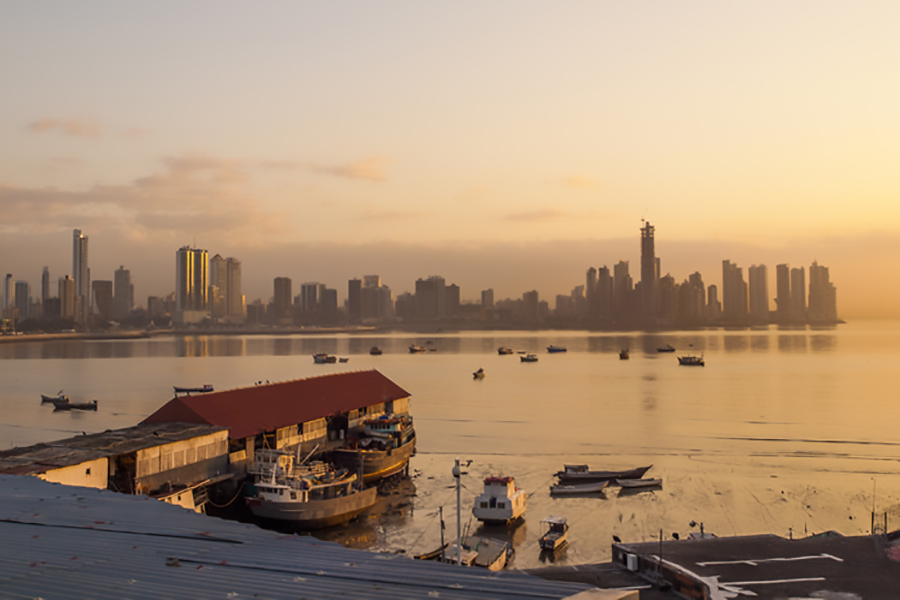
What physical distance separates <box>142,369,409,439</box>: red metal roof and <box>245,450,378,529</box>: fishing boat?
406 cm

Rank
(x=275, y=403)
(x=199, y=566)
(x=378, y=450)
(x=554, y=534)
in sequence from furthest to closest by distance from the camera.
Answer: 1. (x=275, y=403)
2. (x=378, y=450)
3. (x=554, y=534)
4. (x=199, y=566)

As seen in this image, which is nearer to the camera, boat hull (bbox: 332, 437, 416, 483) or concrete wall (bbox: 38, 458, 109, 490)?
concrete wall (bbox: 38, 458, 109, 490)

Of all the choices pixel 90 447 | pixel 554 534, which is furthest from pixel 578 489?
pixel 90 447

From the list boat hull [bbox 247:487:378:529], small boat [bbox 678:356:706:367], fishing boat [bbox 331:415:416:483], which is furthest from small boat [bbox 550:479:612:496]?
small boat [bbox 678:356:706:367]

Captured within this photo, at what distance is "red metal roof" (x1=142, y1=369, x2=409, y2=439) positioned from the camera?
32.8 m

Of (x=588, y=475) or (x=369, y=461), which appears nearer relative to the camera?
(x=369, y=461)

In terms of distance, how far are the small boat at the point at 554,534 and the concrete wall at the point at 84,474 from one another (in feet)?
54.7

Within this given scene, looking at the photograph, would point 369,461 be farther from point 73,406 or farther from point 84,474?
point 73,406

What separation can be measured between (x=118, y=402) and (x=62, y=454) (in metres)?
51.5

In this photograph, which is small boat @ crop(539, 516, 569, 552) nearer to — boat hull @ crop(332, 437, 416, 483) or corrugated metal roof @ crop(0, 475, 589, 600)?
boat hull @ crop(332, 437, 416, 483)

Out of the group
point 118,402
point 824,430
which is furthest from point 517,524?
point 118,402

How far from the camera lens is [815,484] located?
35969mm

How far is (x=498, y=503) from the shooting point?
29.2 metres

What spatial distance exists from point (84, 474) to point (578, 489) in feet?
75.2
